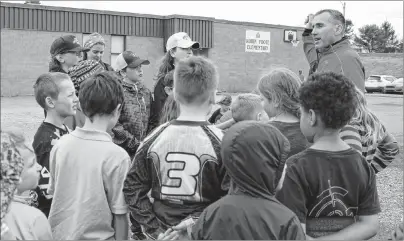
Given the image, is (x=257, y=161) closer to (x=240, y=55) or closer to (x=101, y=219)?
(x=101, y=219)

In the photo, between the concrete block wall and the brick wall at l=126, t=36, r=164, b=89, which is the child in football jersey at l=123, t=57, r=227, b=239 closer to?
the concrete block wall

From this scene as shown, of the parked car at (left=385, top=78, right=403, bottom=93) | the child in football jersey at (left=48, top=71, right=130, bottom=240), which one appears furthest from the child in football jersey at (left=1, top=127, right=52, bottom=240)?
the parked car at (left=385, top=78, right=403, bottom=93)

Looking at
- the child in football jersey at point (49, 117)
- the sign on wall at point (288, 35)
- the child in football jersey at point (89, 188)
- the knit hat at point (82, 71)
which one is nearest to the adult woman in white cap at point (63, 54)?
the knit hat at point (82, 71)

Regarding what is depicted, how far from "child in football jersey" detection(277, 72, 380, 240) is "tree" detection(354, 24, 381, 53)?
6258 centimetres

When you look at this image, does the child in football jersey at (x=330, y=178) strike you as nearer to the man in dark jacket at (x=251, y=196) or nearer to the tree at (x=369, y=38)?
the man in dark jacket at (x=251, y=196)

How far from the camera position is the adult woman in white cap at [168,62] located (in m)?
5.11

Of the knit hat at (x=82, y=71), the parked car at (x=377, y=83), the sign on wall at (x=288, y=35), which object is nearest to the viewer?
the knit hat at (x=82, y=71)

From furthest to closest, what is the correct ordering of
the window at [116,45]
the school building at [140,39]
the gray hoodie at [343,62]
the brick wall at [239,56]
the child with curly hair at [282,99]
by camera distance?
the brick wall at [239,56]
the window at [116,45]
the school building at [140,39]
the gray hoodie at [343,62]
the child with curly hair at [282,99]

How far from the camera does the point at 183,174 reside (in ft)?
9.25

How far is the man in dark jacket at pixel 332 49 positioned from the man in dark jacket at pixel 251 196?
2376 millimetres

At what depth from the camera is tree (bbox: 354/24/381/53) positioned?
62000 mm

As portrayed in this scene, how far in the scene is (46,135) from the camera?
12.0ft

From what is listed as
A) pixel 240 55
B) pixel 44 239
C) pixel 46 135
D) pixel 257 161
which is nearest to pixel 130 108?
pixel 46 135

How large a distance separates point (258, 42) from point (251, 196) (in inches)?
1429
